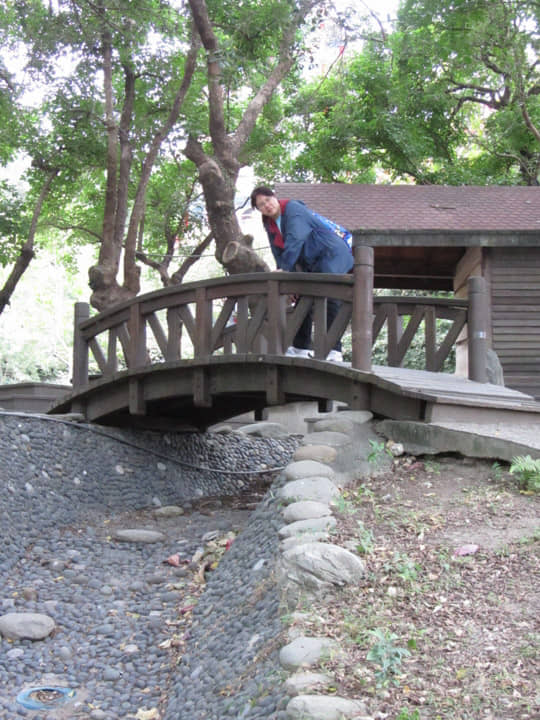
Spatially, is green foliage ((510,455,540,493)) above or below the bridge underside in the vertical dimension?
below

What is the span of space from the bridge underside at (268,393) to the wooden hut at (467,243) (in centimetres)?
363

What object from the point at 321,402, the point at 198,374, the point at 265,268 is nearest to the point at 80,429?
the point at 198,374

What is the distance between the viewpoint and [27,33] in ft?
49.2

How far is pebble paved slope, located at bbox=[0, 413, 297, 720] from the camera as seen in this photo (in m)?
4.88

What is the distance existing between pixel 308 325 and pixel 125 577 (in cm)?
329

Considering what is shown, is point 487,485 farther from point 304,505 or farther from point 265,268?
point 265,268

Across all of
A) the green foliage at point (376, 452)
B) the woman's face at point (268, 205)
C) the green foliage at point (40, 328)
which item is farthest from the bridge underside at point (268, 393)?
the green foliage at point (40, 328)

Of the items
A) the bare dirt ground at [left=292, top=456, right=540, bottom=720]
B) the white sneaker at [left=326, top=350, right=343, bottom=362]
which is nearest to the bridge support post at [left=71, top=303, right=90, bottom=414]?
the white sneaker at [left=326, top=350, right=343, bottom=362]

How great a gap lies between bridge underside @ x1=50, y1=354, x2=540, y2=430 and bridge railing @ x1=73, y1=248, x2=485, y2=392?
20cm

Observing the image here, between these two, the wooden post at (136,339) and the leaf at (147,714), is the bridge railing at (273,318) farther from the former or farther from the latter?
the leaf at (147,714)

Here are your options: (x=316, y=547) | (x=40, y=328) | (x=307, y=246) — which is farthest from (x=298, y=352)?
(x=40, y=328)

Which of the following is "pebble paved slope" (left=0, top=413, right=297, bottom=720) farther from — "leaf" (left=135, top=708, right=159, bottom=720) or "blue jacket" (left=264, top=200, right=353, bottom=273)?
"blue jacket" (left=264, top=200, right=353, bottom=273)

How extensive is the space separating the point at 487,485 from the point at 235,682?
8.42 feet

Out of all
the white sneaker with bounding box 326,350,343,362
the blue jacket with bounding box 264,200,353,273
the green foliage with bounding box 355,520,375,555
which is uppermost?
the blue jacket with bounding box 264,200,353,273
